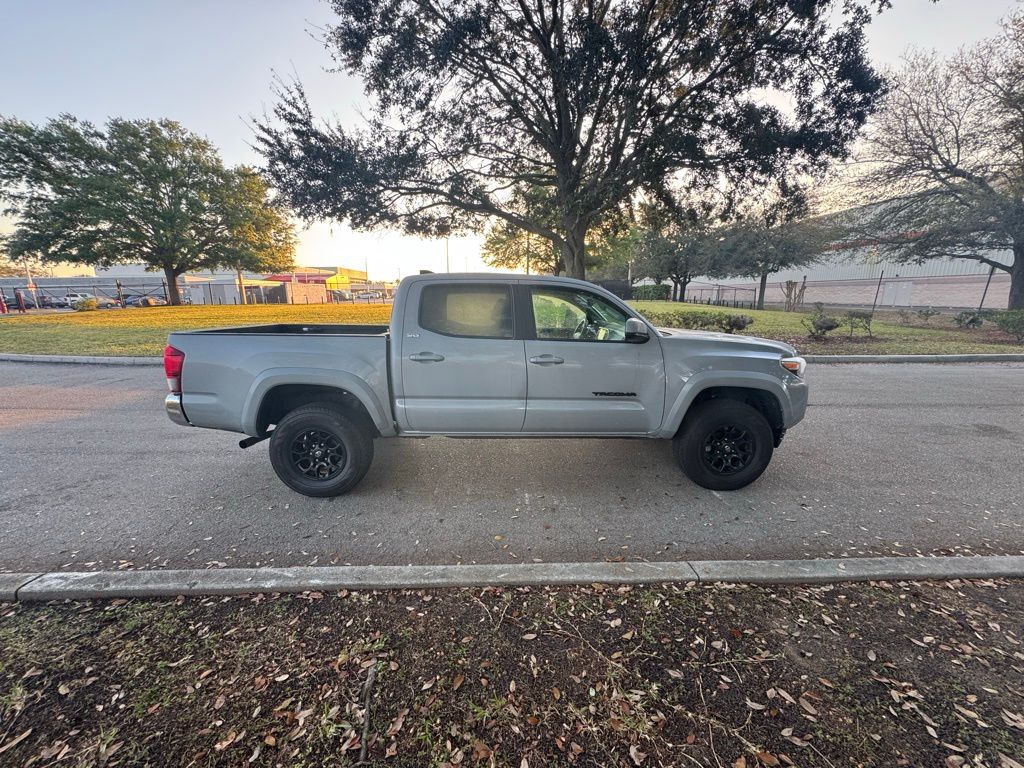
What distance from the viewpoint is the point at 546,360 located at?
3594 millimetres

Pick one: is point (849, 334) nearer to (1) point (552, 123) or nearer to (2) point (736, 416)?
(1) point (552, 123)

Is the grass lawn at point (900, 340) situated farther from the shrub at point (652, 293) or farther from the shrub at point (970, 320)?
the shrub at point (652, 293)

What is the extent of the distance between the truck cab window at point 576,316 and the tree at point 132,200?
2679 cm

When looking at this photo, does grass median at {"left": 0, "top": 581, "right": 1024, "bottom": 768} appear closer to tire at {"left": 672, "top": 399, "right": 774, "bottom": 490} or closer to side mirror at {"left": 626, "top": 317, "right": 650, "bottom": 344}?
tire at {"left": 672, "top": 399, "right": 774, "bottom": 490}

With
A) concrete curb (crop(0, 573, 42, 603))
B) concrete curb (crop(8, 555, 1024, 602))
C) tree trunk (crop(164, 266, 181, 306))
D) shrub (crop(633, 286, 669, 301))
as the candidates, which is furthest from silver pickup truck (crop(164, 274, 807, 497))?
shrub (crop(633, 286, 669, 301))

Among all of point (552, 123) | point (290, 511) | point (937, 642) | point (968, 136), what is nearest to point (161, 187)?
point (552, 123)

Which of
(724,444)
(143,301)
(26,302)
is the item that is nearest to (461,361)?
(724,444)

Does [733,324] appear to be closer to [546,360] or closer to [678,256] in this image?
[546,360]

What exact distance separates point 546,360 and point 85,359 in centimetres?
1192

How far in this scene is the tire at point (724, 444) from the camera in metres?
3.68

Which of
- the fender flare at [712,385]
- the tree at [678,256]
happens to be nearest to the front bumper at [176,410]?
the fender flare at [712,385]

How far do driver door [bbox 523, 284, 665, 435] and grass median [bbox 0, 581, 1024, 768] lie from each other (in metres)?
1.51

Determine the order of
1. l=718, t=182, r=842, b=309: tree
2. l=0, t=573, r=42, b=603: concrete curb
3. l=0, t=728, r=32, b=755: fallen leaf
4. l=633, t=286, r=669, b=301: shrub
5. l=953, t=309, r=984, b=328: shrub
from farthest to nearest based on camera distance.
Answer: l=633, t=286, r=669, b=301: shrub < l=718, t=182, r=842, b=309: tree < l=953, t=309, r=984, b=328: shrub < l=0, t=573, r=42, b=603: concrete curb < l=0, t=728, r=32, b=755: fallen leaf

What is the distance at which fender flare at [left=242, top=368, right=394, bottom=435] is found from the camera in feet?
11.4
